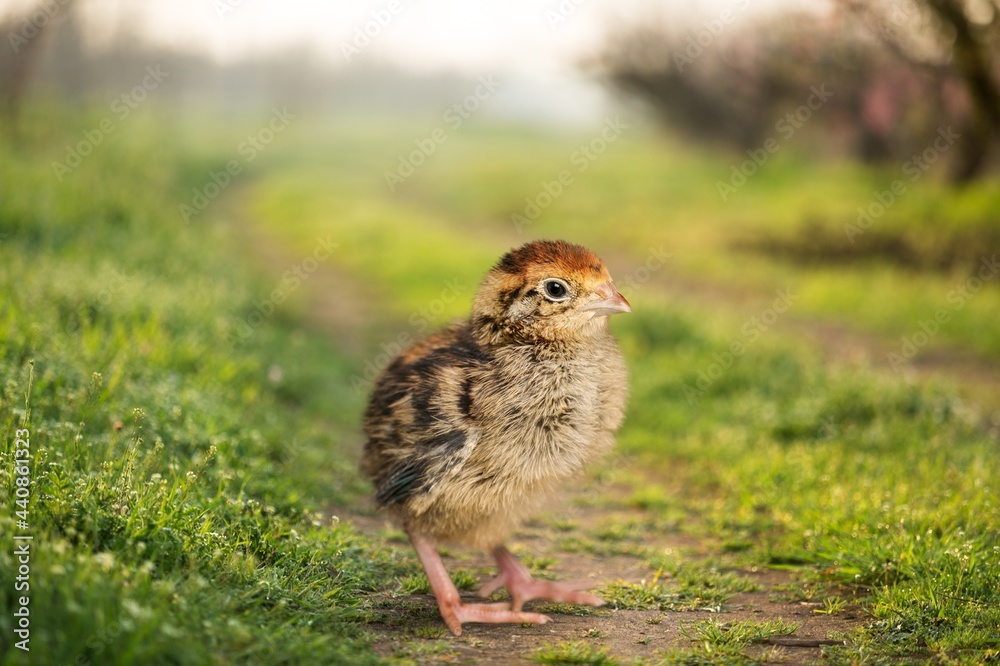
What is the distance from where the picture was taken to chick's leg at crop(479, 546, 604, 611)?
176 inches

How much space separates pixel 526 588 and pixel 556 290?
146 cm

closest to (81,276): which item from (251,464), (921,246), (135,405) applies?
(135,405)

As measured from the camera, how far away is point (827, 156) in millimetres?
21547

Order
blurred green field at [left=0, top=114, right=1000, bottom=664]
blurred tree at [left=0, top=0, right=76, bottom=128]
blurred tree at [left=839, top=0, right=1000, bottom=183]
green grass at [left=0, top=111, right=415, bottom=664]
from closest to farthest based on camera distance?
1. green grass at [left=0, top=111, right=415, bottom=664]
2. blurred green field at [left=0, top=114, right=1000, bottom=664]
3. blurred tree at [left=839, top=0, right=1000, bottom=183]
4. blurred tree at [left=0, top=0, right=76, bottom=128]

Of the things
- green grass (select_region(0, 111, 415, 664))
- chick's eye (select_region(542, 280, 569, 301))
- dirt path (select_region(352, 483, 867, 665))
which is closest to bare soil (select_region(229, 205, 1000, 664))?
dirt path (select_region(352, 483, 867, 665))

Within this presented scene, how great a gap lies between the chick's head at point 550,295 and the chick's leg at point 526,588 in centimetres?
113

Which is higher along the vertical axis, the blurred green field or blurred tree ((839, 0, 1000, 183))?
blurred tree ((839, 0, 1000, 183))

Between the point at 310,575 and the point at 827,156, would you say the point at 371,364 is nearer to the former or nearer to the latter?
the point at 310,575

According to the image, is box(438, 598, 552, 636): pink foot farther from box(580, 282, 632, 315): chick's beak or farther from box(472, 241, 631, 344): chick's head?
box(580, 282, 632, 315): chick's beak

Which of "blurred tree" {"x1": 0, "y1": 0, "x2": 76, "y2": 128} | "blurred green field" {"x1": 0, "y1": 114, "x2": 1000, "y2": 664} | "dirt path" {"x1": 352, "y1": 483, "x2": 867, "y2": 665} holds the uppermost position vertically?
"blurred tree" {"x1": 0, "y1": 0, "x2": 76, "y2": 128}

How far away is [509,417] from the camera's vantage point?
4.30 meters

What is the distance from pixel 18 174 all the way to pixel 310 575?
852 cm

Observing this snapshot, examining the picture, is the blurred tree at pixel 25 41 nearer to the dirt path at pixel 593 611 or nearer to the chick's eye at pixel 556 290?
the dirt path at pixel 593 611

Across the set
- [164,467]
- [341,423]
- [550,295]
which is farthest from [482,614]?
[341,423]
